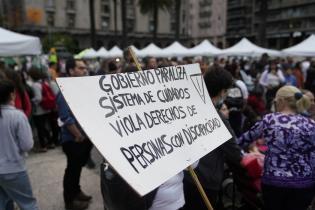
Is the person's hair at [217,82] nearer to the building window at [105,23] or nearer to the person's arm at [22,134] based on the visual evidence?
the person's arm at [22,134]

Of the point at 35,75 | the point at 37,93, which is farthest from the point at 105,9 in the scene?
the point at 37,93

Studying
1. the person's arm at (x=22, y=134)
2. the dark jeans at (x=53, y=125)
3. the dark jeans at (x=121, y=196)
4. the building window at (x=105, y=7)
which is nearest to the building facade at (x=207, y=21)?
the building window at (x=105, y=7)

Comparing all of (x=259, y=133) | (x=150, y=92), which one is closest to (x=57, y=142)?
(x=259, y=133)

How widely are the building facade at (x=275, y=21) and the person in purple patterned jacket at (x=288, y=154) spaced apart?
5366 cm

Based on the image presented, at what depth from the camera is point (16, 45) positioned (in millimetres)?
7211

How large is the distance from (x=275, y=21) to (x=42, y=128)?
69.2 m

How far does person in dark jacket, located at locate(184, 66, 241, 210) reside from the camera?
8.68 ft

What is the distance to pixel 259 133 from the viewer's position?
118 inches

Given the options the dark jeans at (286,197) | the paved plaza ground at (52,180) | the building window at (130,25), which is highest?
the building window at (130,25)

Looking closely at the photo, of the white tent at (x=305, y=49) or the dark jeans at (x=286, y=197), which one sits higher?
the white tent at (x=305, y=49)

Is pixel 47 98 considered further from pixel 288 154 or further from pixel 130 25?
pixel 130 25

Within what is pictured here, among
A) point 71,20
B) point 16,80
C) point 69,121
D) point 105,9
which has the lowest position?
point 69,121

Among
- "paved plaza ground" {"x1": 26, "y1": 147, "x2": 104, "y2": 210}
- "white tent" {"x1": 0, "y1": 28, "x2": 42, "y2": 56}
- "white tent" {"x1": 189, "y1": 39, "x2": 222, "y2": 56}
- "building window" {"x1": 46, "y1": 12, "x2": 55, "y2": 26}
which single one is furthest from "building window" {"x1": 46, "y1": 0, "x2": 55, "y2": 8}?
"paved plaza ground" {"x1": 26, "y1": 147, "x2": 104, "y2": 210}

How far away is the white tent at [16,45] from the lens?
22.8 feet
